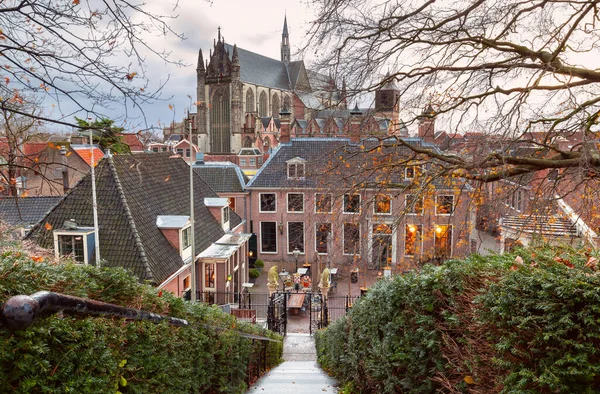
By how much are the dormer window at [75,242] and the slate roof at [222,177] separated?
59.2ft

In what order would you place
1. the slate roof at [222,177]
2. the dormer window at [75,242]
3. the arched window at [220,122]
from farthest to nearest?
the arched window at [220,122], the slate roof at [222,177], the dormer window at [75,242]

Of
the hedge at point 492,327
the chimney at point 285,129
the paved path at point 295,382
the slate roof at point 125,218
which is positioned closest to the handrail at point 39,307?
the hedge at point 492,327

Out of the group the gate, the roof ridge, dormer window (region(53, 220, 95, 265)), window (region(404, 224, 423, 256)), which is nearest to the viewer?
window (region(404, 224, 423, 256))

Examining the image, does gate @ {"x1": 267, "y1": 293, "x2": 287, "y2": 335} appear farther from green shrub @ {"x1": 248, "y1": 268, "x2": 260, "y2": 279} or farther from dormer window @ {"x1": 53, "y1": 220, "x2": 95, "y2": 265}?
green shrub @ {"x1": 248, "y1": 268, "x2": 260, "y2": 279}

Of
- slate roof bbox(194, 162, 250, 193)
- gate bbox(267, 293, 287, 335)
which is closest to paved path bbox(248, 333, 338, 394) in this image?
Result: gate bbox(267, 293, 287, 335)

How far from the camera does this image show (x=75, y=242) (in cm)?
1484

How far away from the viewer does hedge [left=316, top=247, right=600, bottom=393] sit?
3070mm

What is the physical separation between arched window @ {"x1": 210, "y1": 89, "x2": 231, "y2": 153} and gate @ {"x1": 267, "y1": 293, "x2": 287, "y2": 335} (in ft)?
198

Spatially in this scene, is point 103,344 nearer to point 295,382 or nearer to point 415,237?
point 295,382

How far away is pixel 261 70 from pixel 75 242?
74.2m

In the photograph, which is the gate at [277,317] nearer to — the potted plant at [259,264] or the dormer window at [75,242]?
the dormer window at [75,242]

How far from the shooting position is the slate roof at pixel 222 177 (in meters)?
33.1

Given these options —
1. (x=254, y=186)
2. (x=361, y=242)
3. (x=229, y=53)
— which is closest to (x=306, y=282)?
(x=254, y=186)

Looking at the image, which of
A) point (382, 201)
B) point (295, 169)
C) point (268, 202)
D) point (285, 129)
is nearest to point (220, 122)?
point (285, 129)
